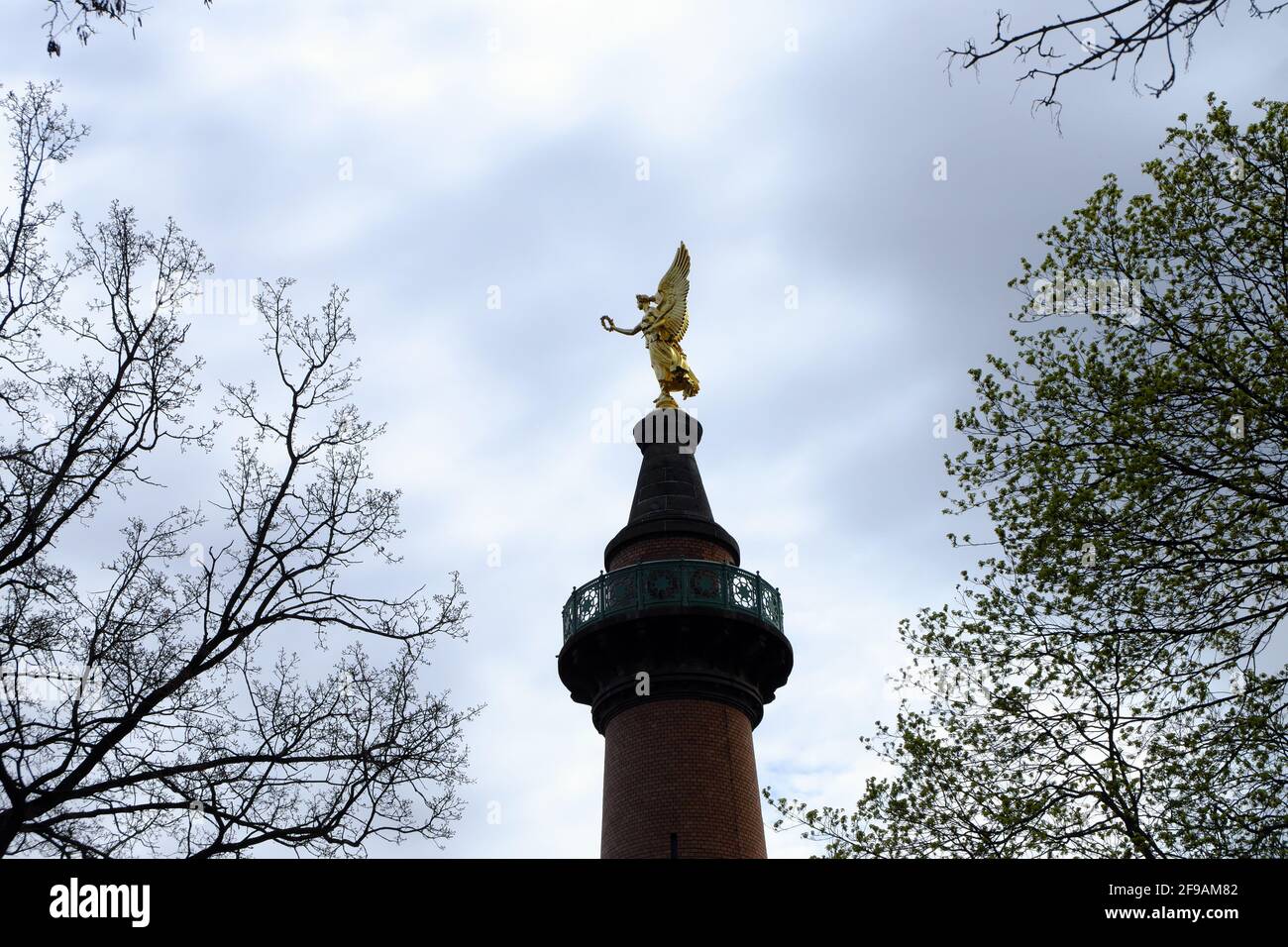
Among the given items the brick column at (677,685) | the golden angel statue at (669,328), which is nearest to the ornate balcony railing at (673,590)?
the brick column at (677,685)

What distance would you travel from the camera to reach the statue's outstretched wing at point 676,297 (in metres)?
27.1

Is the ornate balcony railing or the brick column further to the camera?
the ornate balcony railing

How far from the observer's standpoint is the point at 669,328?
27.1m

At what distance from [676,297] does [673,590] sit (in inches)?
305

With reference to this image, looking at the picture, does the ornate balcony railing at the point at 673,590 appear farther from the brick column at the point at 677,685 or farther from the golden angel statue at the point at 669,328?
the golden angel statue at the point at 669,328

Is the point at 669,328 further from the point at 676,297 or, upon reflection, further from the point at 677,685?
the point at 677,685

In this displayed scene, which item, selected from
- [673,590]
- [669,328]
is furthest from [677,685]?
[669,328]

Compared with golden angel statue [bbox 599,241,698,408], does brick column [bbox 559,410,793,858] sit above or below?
below

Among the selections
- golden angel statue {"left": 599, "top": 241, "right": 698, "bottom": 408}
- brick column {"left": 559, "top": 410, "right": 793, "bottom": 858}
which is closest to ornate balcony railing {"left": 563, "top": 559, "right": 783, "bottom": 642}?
brick column {"left": 559, "top": 410, "right": 793, "bottom": 858}

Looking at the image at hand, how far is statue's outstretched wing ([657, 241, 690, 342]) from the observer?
27141mm

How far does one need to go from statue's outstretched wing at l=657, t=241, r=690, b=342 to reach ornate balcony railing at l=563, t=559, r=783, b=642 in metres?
6.35

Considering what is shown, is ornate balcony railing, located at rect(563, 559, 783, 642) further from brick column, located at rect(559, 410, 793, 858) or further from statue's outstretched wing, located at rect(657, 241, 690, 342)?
statue's outstretched wing, located at rect(657, 241, 690, 342)
